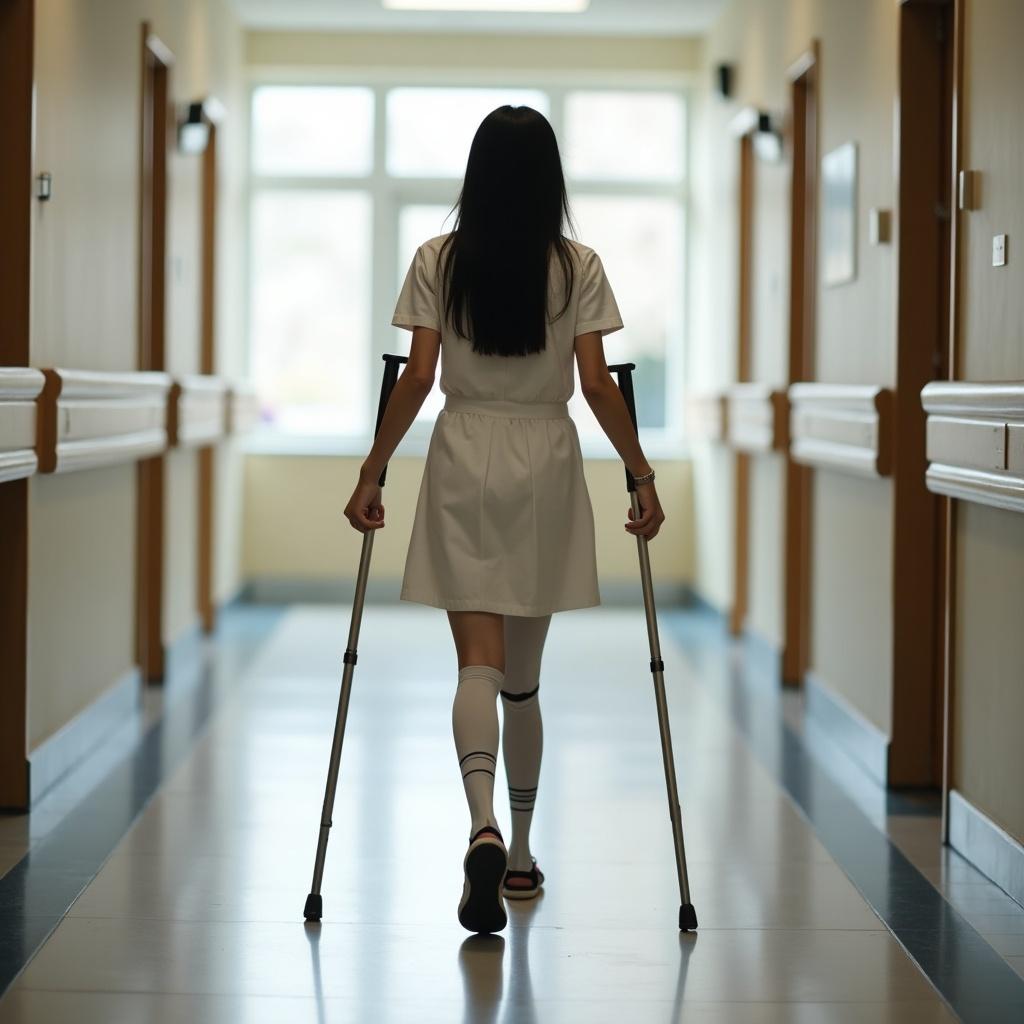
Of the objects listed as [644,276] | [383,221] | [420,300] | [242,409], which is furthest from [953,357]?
[383,221]

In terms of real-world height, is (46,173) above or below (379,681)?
above

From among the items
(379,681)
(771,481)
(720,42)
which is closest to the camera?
(379,681)

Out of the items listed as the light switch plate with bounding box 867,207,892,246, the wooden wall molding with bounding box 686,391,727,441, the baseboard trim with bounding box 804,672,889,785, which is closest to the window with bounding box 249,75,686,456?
the wooden wall molding with bounding box 686,391,727,441

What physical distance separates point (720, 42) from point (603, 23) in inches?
28.6

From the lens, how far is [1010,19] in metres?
3.54

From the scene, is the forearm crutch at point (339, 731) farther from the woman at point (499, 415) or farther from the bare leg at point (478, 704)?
the bare leg at point (478, 704)

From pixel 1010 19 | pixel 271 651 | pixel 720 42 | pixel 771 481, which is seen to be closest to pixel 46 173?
pixel 1010 19

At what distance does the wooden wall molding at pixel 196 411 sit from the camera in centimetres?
620

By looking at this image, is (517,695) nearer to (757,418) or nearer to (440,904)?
(440,904)

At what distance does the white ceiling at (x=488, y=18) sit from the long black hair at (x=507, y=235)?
17.4 feet

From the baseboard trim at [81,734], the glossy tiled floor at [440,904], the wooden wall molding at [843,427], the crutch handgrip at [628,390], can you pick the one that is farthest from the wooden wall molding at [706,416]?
the crutch handgrip at [628,390]

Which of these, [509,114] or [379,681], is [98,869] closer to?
[509,114]

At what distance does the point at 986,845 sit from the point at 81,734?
2.67 meters

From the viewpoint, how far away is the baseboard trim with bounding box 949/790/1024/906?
3482 mm
